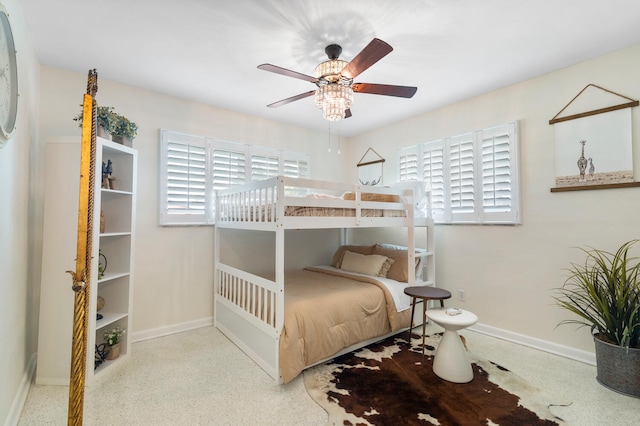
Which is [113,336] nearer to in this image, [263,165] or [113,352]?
[113,352]

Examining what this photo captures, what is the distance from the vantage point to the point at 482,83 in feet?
9.98

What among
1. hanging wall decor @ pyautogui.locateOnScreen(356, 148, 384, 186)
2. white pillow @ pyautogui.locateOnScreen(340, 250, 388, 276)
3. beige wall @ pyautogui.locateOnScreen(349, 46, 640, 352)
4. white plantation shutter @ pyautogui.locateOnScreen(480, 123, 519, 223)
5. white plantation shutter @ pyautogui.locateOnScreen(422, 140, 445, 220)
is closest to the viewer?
beige wall @ pyautogui.locateOnScreen(349, 46, 640, 352)

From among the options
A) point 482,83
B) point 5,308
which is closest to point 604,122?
point 482,83

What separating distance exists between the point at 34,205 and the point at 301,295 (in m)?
2.31

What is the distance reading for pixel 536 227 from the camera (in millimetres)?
2922

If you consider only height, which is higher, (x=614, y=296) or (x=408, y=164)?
(x=408, y=164)

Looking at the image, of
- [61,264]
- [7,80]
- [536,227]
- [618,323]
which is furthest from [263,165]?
[618,323]

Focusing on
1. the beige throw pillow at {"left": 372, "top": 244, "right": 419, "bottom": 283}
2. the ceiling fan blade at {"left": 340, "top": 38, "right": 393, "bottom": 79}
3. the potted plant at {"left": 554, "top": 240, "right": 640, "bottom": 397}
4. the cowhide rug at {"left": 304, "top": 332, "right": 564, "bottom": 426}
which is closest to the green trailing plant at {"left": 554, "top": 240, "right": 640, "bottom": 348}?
the potted plant at {"left": 554, "top": 240, "right": 640, "bottom": 397}

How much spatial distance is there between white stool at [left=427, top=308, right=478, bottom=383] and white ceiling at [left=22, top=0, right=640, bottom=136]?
2148mm

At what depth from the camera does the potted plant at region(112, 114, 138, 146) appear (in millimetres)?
2562

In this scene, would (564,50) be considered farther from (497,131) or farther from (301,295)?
(301,295)

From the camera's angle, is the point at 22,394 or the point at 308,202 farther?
the point at 308,202

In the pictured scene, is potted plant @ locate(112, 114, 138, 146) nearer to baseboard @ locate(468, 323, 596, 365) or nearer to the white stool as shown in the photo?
the white stool

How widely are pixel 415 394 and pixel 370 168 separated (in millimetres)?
3170
